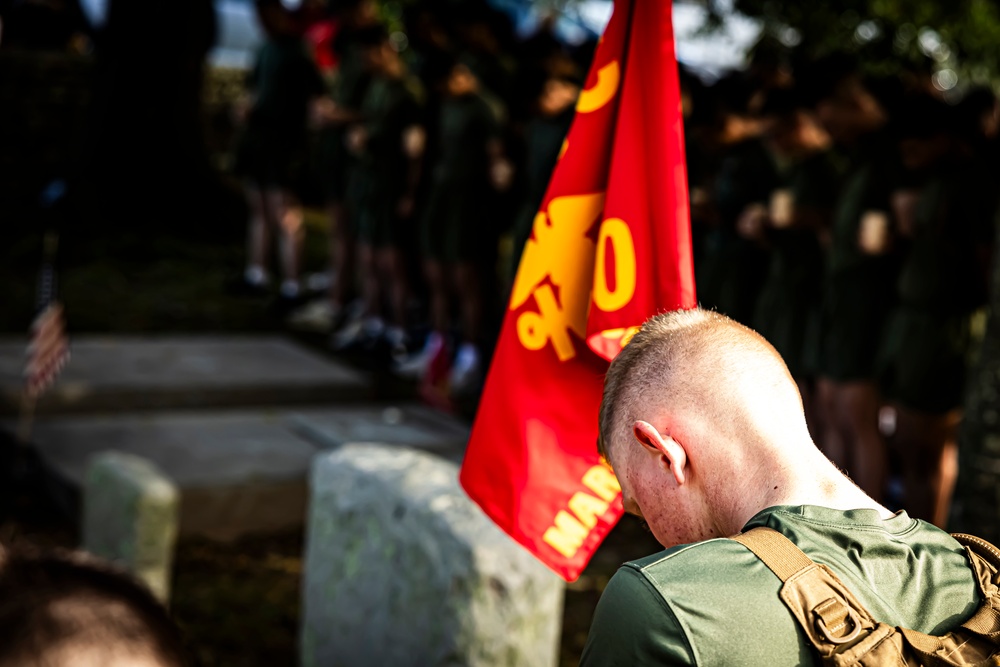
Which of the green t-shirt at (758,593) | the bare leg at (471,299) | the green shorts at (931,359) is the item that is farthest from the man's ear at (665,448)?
the bare leg at (471,299)

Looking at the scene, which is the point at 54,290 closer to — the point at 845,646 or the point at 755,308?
the point at 755,308

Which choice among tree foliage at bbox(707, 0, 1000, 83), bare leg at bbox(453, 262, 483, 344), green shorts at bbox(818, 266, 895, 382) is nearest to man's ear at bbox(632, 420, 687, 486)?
green shorts at bbox(818, 266, 895, 382)

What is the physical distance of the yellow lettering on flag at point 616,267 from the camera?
243cm

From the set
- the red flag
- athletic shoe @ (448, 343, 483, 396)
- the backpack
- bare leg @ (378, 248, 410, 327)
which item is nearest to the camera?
the backpack

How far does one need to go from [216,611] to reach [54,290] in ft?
6.95

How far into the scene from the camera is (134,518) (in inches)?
162

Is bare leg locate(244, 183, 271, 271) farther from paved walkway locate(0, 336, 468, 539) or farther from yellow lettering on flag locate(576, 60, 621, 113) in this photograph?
yellow lettering on flag locate(576, 60, 621, 113)

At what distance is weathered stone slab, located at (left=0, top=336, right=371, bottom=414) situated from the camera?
6.52 metres

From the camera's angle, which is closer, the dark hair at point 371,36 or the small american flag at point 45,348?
the small american flag at point 45,348

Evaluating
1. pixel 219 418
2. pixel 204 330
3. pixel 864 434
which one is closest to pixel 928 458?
pixel 864 434

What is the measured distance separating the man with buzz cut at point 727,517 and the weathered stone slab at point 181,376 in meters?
5.27

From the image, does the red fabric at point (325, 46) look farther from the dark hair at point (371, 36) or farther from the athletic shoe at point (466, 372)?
the athletic shoe at point (466, 372)

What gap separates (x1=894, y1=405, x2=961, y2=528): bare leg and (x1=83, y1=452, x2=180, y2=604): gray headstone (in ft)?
10.2

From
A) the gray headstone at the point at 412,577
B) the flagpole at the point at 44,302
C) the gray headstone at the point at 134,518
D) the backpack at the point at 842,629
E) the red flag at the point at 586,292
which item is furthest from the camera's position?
the flagpole at the point at 44,302
